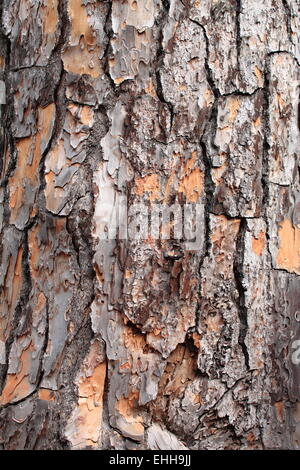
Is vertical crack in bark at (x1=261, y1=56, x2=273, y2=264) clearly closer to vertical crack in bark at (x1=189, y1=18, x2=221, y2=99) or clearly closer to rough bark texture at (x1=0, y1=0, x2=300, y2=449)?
rough bark texture at (x1=0, y1=0, x2=300, y2=449)

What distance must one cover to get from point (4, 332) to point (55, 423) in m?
0.23

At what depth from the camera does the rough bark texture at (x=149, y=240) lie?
3.94 ft

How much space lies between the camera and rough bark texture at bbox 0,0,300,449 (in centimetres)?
120

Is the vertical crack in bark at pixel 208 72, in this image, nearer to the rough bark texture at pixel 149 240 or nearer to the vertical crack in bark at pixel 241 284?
the rough bark texture at pixel 149 240

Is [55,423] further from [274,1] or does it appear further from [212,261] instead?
[274,1]

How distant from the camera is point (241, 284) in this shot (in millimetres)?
1249

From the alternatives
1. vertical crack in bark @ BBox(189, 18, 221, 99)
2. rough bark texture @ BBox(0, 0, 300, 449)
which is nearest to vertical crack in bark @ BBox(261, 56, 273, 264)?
rough bark texture @ BBox(0, 0, 300, 449)

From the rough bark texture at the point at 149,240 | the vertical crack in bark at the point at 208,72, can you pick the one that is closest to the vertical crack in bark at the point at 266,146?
the rough bark texture at the point at 149,240

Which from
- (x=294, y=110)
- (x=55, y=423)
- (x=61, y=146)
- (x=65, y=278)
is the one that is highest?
(x=294, y=110)

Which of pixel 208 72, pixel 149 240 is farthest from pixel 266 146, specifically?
pixel 149 240

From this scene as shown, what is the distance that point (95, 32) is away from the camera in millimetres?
1234

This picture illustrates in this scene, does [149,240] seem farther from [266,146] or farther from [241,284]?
[266,146]

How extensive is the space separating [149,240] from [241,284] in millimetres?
201

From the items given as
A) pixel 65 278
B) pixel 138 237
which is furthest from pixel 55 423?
pixel 138 237
